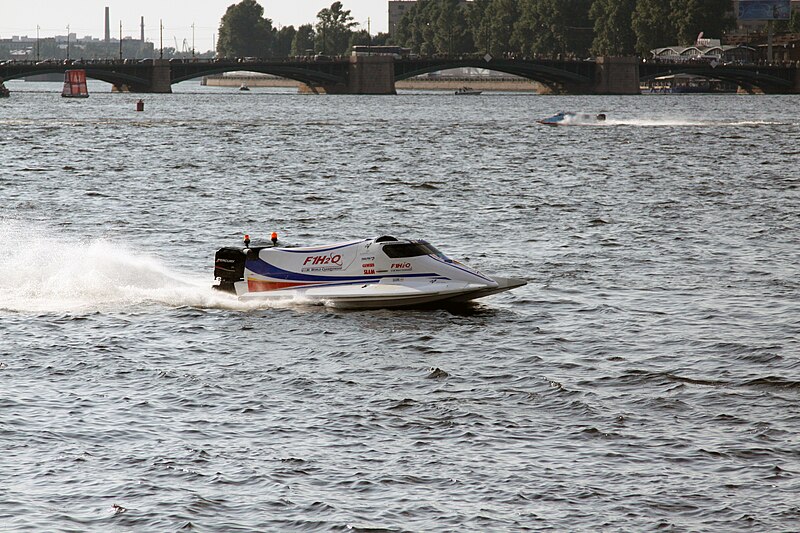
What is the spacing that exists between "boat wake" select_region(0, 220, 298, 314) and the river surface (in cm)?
11

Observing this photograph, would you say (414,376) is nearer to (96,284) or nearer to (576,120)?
(96,284)

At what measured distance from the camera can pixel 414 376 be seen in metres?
23.7

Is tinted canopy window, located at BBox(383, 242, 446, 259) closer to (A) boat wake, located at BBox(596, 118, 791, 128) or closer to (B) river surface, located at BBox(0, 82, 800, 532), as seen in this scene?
(B) river surface, located at BBox(0, 82, 800, 532)

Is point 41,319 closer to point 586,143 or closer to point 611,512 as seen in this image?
point 611,512

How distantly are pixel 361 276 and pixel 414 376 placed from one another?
6.36 meters

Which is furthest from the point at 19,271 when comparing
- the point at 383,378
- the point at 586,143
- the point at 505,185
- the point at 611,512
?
the point at 586,143

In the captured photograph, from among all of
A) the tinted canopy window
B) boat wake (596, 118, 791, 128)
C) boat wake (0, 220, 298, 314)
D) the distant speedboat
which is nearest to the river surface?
boat wake (0, 220, 298, 314)

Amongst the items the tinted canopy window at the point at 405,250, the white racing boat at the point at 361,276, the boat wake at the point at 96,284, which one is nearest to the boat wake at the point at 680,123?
the boat wake at the point at 96,284

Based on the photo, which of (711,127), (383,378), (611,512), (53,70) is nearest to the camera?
(611,512)

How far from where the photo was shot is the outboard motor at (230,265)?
30.5 metres

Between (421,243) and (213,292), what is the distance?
5343 mm

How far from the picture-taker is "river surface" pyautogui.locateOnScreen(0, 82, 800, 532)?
17188mm

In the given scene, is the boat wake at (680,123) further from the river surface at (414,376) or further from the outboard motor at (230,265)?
the outboard motor at (230,265)

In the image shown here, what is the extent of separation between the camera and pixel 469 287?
2922cm
